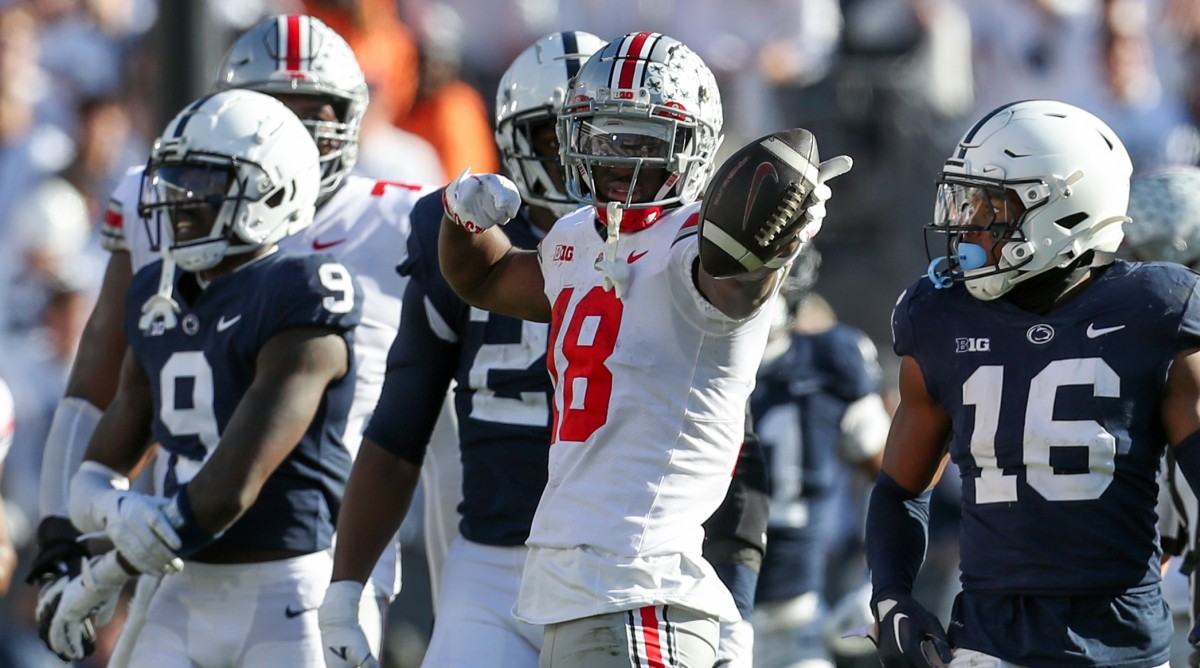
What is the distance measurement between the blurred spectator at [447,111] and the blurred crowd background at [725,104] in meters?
0.01

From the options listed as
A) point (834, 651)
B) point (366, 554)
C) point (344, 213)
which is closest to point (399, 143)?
point (834, 651)

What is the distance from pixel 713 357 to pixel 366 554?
→ 1072mm

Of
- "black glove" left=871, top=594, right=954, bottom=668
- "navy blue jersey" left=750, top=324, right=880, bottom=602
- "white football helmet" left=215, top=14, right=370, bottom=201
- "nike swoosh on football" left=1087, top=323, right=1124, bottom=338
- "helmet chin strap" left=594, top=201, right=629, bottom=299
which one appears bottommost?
"navy blue jersey" left=750, top=324, right=880, bottom=602

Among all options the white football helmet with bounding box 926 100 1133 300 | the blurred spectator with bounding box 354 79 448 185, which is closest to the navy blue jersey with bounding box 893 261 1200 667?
the white football helmet with bounding box 926 100 1133 300

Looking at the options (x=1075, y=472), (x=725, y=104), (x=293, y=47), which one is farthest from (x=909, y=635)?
(x=725, y=104)

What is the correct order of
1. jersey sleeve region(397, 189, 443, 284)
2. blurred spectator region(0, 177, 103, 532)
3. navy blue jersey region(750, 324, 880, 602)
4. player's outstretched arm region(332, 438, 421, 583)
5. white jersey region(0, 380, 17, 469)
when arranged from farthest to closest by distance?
blurred spectator region(0, 177, 103, 532), navy blue jersey region(750, 324, 880, 602), white jersey region(0, 380, 17, 469), jersey sleeve region(397, 189, 443, 284), player's outstretched arm region(332, 438, 421, 583)

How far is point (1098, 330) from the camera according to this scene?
11.3 ft

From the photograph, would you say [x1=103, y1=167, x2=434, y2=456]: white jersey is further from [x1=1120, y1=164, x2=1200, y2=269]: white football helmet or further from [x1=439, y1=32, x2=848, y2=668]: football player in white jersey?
[x1=1120, y1=164, x2=1200, y2=269]: white football helmet

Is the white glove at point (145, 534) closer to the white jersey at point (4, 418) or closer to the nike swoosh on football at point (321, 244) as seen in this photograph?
the white jersey at point (4, 418)

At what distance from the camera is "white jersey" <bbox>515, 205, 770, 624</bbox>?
3184mm

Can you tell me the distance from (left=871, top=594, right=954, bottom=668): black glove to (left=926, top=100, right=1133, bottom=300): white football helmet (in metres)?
0.60

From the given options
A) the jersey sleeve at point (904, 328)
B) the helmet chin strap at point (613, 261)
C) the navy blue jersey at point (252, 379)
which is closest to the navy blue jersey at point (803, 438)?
the navy blue jersey at point (252, 379)

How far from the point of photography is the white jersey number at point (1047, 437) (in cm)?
338

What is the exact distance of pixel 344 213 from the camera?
489 cm
